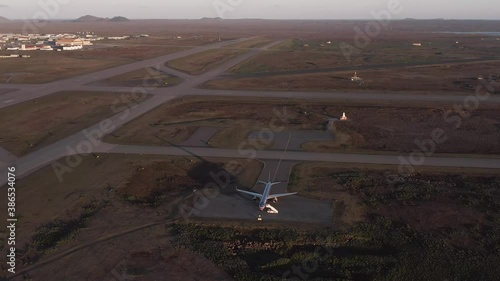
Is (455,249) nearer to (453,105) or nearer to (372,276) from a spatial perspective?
(372,276)

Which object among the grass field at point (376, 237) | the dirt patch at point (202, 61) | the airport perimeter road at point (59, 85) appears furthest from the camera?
the dirt patch at point (202, 61)

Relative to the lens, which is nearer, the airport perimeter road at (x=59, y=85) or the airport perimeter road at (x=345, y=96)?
the airport perimeter road at (x=345, y=96)

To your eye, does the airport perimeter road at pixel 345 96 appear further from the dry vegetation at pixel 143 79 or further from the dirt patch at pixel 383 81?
the dry vegetation at pixel 143 79

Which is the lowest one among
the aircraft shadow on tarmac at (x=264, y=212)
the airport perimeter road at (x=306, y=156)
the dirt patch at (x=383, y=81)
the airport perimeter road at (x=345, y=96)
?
the aircraft shadow on tarmac at (x=264, y=212)

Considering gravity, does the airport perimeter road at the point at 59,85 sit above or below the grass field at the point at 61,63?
below

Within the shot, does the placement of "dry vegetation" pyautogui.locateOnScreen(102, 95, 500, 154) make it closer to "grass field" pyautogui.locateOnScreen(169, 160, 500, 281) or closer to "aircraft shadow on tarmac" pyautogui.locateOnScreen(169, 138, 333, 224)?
"grass field" pyautogui.locateOnScreen(169, 160, 500, 281)

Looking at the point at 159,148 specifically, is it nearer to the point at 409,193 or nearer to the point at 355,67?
the point at 409,193

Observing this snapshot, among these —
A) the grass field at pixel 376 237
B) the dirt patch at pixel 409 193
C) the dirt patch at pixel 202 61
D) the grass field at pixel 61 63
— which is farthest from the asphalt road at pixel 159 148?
the dirt patch at pixel 202 61

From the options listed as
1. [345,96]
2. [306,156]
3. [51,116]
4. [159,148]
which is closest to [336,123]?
[306,156]

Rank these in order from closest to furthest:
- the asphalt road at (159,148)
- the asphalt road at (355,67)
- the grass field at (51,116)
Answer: the asphalt road at (159,148) < the grass field at (51,116) < the asphalt road at (355,67)
